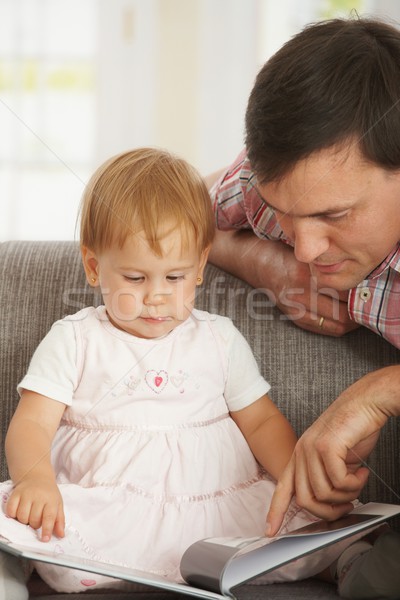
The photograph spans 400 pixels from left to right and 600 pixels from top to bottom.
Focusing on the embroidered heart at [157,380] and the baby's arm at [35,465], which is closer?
the baby's arm at [35,465]

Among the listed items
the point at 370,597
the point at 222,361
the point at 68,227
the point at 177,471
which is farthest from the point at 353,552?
the point at 68,227

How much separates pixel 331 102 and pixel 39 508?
2.35 ft

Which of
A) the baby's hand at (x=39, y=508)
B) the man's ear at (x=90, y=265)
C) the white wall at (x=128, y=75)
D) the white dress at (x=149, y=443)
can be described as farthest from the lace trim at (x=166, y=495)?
the white wall at (x=128, y=75)

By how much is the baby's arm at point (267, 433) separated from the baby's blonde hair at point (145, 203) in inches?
11.9

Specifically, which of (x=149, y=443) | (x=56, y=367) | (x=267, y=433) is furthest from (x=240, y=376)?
(x=56, y=367)

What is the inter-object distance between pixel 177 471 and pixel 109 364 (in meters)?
0.21

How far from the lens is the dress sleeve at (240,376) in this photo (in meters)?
1.42

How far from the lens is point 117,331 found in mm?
1399

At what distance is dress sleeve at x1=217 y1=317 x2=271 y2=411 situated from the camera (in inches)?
55.7

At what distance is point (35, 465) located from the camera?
3.95 ft

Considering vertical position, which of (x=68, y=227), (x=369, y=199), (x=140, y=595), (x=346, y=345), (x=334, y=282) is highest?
(x=369, y=199)

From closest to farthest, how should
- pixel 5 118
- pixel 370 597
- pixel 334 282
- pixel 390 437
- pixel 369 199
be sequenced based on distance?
pixel 370 597, pixel 369 199, pixel 334 282, pixel 390 437, pixel 5 118

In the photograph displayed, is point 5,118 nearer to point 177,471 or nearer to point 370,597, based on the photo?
point 177,471

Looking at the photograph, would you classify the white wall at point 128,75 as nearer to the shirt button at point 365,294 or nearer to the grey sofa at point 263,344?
the grey sofa at point 263,344
